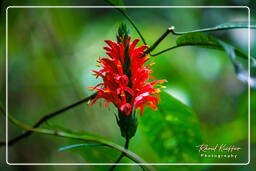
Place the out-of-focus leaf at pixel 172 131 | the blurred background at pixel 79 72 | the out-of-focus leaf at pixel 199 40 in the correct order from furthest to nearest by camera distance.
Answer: the blurred background at pixel 79 72 → the out-of-focus leaf at pixel 172 131 → the out-of-focus leaf at pixel 199 40

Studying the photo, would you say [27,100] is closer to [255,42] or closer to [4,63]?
[4,63]

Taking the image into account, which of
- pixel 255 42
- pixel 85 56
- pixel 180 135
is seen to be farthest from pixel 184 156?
pixel 85 56

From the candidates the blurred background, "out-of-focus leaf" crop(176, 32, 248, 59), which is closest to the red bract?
"out-of-focus leaf" crop(176, 32, 248, 59)

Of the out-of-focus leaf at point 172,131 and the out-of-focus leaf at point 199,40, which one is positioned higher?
the out-of-focus leaf at point 199,40

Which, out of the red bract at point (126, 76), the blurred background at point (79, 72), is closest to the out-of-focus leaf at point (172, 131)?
the red bract at point (126, 76)

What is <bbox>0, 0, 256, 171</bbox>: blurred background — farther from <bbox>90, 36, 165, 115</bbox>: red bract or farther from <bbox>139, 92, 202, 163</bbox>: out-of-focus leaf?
<bbox>90, 36, 165, 115</bbox>: red bract

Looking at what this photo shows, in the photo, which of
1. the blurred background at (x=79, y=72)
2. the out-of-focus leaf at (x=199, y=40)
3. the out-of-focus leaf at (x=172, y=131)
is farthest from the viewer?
the blurred background at (x=79, y=72)

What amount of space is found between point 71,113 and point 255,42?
117 cm

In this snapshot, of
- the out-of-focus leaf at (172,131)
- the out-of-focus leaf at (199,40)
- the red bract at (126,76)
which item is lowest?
the out-of-focus leaf at (172,131)

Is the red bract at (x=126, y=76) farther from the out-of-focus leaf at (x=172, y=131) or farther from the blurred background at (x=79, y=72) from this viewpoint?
the blurred background at (x=79, y=72)

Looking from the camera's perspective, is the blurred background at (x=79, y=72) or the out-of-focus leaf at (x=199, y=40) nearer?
the out-of-focus leaf at (x=199, y=40)

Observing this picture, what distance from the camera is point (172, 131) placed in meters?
1.08

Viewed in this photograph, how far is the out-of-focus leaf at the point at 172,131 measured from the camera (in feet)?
3.41

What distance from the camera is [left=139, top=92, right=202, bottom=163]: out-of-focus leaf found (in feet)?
3.41
